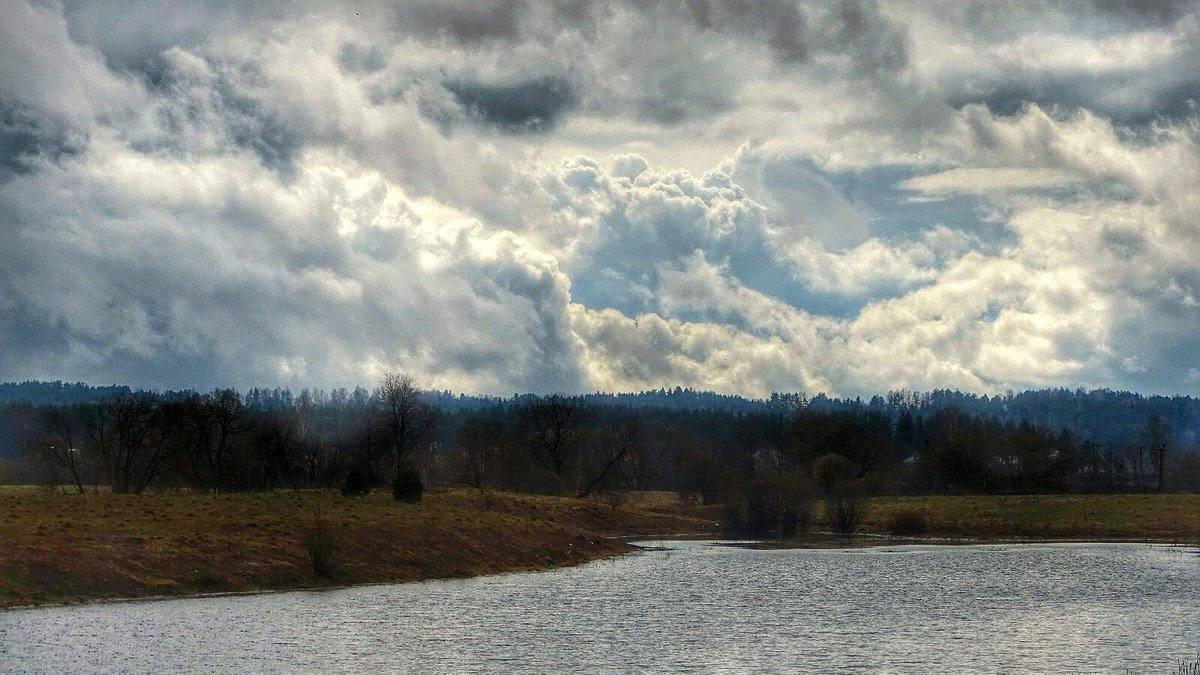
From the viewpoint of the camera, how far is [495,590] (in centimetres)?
7488

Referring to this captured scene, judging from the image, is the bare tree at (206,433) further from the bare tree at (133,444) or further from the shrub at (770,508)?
the shrub at (770,508)

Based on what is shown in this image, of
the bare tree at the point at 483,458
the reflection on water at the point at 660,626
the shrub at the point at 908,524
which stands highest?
the bare tree at the point at 483,458

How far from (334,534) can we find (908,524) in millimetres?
88552

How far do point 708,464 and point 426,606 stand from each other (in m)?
124

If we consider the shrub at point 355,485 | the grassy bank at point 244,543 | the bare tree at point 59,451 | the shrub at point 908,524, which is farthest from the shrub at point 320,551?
the shrub at point 908,524

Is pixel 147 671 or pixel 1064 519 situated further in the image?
pixel 1064 519

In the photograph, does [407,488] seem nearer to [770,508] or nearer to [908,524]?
[770,508]

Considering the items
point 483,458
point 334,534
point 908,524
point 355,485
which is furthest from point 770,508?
point 334,534

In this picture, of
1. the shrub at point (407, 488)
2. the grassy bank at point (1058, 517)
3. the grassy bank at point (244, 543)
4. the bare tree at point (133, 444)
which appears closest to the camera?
the grassy bank at point (244, 543)

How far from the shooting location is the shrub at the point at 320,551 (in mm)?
76938

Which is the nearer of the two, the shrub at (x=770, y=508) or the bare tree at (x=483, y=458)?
the shrub at (x=770, y=508)

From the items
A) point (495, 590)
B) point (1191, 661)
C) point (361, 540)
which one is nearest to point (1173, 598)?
point (1191, 661)

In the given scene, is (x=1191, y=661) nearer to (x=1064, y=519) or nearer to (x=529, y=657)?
(x=529, y=657)

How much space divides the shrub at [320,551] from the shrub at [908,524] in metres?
89.7
